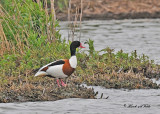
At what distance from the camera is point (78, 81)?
36.2 feet

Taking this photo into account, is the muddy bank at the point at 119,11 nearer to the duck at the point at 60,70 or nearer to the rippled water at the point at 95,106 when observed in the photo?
the duck at the point at 60,70

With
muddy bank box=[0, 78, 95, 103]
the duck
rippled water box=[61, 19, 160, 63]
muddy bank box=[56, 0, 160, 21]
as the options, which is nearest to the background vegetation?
muddy bank box=[0, 78, 95, 103]

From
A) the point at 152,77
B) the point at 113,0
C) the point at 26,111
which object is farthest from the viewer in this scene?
the point at 113,0

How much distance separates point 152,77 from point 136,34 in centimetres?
1235

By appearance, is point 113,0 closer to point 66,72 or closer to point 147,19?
point 147,19

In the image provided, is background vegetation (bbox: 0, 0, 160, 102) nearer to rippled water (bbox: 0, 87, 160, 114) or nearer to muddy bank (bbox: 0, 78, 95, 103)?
muddy bank (bbox: 0, 78, 95, 103)

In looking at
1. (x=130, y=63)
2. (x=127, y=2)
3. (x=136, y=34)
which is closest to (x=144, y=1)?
(x=127, y=2)

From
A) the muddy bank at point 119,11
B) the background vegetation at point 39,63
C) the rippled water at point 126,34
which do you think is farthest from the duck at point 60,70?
the muddy bank at point 119,11

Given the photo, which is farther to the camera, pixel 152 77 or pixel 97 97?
pixel 152 77

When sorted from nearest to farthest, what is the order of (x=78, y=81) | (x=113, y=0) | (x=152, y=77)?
(x=78, y=81), (x=152, y=77), (x=113, y=0)

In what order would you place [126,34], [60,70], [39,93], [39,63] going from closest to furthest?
1. [39,93]
2. [60,70]
3. [39,63]
4. [126,34]

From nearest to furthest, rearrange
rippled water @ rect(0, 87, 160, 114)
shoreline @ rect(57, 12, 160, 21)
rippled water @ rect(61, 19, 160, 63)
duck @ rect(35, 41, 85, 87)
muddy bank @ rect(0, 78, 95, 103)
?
1. rippled water @ rect(0, 87, 160, 114)
2. muddy bank @ rect(0, 78, 95, 103)
3. duck @ rect(35, 41, 85, 87)
4. rippled water @ rect(61, 19, 160, 63)
5. shoreline @ rect(57, 12, 160, 21)

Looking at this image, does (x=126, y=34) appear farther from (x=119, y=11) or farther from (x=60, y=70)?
(x=60, y=70)

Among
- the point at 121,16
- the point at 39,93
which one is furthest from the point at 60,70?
the point at 121,16
